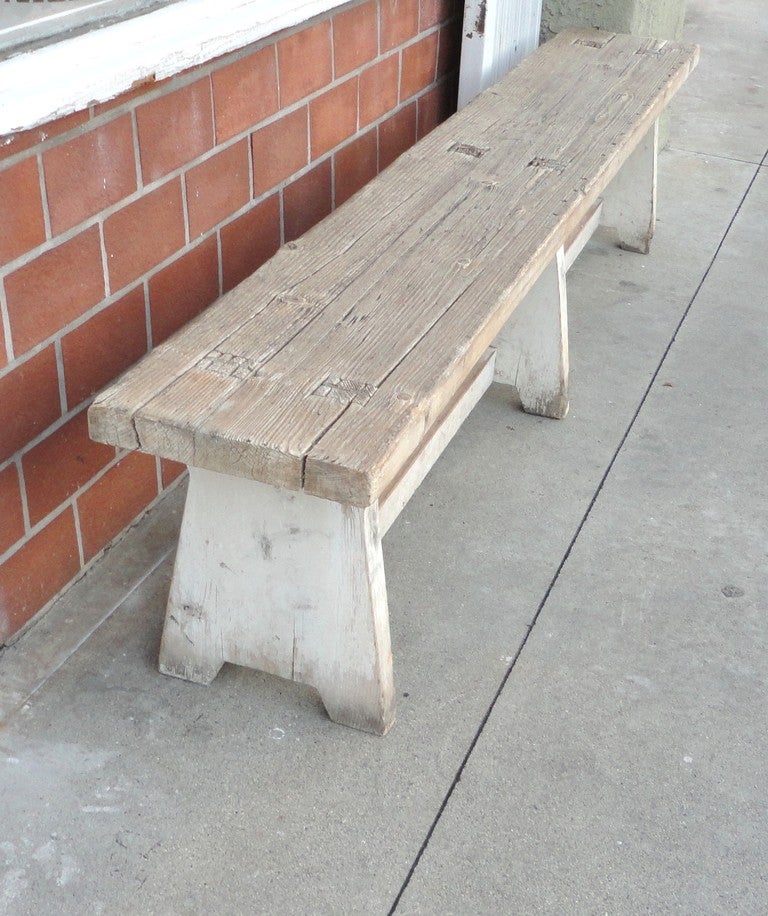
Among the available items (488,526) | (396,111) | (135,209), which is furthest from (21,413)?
(396,111)

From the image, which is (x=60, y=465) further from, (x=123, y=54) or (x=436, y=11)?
(x=436, y=11)

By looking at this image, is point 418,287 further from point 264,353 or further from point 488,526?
point 488,526

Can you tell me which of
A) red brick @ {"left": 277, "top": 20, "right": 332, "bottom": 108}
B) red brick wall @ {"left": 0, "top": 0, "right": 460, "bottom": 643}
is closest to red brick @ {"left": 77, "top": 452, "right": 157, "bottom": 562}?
red brick wall @ {"left": 0, "top": 0, "right": 460, "bottom": 643}

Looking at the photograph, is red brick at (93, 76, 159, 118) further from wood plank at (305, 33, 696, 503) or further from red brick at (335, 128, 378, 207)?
red brick at (335, 128, 378, 207)

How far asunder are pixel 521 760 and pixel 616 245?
243 cm

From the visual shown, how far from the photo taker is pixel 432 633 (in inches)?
89.0

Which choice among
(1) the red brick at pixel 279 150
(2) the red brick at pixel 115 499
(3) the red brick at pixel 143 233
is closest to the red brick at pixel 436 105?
(1) the red brick at pixel 279 150

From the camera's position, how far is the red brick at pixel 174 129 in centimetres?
220

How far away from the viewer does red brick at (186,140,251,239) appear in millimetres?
2400

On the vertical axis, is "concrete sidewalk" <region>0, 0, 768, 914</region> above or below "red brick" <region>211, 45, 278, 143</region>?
below

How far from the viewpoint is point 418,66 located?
3402 mm

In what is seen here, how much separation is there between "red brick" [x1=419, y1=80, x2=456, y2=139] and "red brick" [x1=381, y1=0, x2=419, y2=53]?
27cm

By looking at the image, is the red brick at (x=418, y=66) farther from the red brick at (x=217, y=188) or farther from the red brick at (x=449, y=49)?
the red brick at (x=217, y=188)

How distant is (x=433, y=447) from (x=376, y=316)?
46cm
